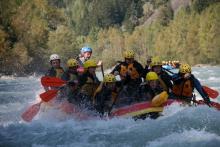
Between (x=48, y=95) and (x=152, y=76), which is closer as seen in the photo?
(x=152, y=76)

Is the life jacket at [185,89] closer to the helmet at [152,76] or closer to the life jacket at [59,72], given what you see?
the helmet at [152,76]

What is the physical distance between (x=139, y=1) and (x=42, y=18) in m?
102

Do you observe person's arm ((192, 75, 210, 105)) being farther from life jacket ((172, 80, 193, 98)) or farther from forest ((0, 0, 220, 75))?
forest ((0, 0, 220, 75))

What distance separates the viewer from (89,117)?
43.3 ft

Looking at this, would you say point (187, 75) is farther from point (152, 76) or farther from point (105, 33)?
Answer: point (105, 33)

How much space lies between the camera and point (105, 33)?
127000 mm

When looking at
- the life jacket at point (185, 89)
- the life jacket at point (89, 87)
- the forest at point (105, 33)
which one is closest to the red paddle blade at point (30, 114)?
the life jacket at point (89, 87)

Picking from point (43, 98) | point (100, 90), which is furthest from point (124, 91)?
point (43, 98)

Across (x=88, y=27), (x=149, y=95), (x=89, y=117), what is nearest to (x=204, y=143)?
(x=149, y=95)

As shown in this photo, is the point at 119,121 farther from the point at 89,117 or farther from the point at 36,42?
the point at 36,42

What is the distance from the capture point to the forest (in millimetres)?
53188

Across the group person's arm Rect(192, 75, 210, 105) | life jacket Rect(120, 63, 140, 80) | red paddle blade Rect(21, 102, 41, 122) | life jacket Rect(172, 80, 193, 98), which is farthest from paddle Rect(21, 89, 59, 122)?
person's arm Rect(192, 75, 210, 105)

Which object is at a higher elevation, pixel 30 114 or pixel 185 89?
pixel 185 89

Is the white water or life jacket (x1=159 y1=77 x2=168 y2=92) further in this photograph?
life jacket (x1=159 y1=77 x2=168 y2=92)
